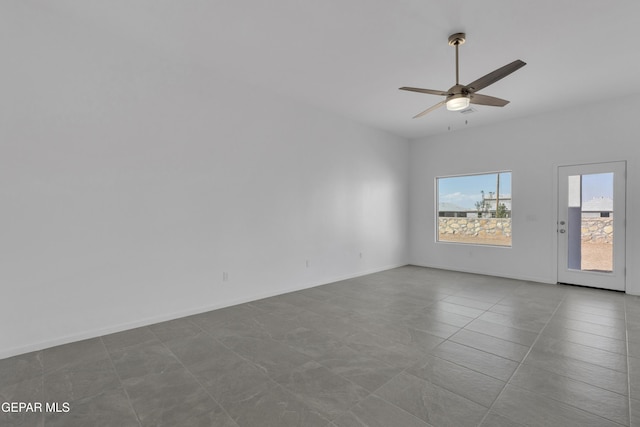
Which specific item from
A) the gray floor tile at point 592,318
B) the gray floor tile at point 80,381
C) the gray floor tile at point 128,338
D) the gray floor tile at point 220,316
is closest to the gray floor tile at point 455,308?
the gray floor tile at point 592,318

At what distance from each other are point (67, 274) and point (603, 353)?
5101mm

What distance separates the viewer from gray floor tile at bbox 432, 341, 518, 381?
2.42 metres

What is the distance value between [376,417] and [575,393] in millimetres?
1470

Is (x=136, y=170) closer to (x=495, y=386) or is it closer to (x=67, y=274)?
(x=67, y=274)

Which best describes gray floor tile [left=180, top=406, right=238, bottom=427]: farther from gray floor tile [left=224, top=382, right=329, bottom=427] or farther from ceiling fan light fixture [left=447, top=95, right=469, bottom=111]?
ceiling fan light fixture [left=447, top=95, right=469, bottom=111]

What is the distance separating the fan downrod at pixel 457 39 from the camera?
303 centimetres

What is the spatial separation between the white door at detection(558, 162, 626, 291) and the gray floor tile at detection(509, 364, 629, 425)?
12.8 ft

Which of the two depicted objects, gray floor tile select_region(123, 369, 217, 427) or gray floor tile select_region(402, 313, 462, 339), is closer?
gray floor tile select_region(123, 369, 217, 427)

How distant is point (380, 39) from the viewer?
3.16 metres

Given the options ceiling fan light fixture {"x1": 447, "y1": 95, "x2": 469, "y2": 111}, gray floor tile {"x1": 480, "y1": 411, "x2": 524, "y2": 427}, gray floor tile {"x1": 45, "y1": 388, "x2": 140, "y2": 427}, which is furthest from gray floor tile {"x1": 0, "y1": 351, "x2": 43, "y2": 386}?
ceiling fan light fixture {"x1": 447, "y1": 95, "x2": 469, "y2": 111}

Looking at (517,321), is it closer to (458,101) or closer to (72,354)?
(458,101)

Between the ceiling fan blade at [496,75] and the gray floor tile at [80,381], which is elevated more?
the ceiling fan blade at [496,75]

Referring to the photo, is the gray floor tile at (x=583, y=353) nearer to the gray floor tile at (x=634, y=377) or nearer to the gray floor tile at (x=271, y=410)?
the gray floor tile at (x=634, y=377)

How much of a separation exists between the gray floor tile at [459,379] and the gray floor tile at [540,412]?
0.08 m
